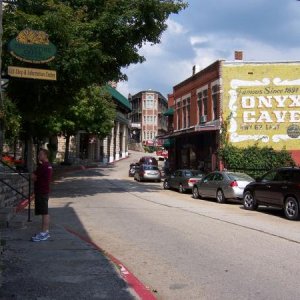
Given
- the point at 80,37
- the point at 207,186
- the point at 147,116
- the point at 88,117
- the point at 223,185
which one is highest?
the point at 147,116

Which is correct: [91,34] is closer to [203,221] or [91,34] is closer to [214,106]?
[203,221]

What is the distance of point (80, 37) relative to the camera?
1989 centimetres

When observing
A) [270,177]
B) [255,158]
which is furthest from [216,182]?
[255,158]

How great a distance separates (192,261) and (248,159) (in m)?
24.7

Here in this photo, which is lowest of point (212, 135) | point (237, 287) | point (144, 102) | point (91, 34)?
point (237, 287)

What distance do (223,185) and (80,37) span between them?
A: 28.1 feet

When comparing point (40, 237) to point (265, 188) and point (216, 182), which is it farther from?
point (216, 182)

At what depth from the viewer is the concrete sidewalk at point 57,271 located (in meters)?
6.55

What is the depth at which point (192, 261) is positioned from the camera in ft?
29.5

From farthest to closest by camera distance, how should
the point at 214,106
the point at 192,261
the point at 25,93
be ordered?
the point at 214,106
the point at 25,93
the point at 192,261

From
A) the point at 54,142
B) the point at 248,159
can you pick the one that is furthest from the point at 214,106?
the point at 54,142

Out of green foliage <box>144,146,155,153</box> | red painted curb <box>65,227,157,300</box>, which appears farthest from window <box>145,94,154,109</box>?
red painted curb <box>65,227,157,300</box>

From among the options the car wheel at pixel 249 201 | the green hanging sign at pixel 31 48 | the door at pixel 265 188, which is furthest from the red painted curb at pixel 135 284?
the car wheel at pixel 249 201

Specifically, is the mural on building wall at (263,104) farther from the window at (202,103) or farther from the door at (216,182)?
the door at (216,182)
